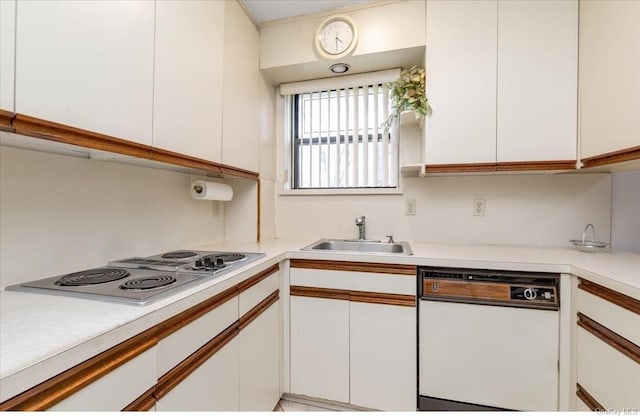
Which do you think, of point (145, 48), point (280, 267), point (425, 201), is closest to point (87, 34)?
point (145, 48)

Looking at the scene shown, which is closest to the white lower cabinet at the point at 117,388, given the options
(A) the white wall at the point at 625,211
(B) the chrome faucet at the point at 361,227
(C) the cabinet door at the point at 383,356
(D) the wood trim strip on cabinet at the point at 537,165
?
(C) the cabinet door at the point at 383,356

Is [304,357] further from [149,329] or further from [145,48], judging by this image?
[145,48]

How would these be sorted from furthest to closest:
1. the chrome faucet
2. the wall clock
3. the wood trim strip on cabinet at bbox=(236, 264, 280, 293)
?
the chrome faucet → the wall clock → the wood trim strip on cabinet at bbox=(236, 264, 280, 293)

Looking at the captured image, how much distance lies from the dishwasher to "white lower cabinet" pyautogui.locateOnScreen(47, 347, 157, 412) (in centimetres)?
124

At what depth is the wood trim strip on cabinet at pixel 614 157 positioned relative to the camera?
1220mm

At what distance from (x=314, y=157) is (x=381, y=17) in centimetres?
106

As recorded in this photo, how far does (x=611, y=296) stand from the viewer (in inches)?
42.1

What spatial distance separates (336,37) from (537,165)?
1.47 meters

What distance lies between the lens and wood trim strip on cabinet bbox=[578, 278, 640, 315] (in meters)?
0.97

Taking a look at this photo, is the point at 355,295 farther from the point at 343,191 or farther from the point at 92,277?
the point at 92,277

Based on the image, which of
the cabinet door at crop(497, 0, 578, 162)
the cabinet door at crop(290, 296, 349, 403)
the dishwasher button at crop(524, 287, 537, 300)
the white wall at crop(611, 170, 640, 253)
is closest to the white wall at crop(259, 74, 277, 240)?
the cabinet door at crop(290, 296, 349, 403)

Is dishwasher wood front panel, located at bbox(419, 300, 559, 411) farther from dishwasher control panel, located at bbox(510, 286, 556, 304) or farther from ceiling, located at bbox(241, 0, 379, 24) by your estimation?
ceiling, located at bbox(241, 0, 379, 24)

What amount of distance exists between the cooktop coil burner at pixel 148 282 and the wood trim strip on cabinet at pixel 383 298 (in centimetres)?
93

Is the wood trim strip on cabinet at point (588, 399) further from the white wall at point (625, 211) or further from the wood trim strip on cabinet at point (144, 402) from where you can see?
the wood trim strip on cabinet at point (144, 402)
